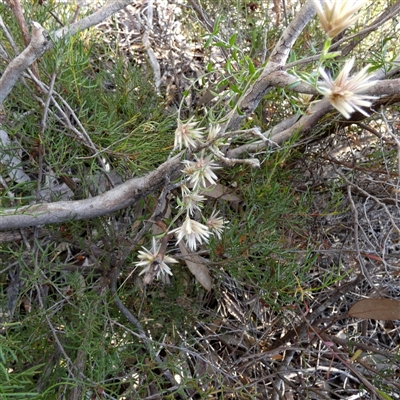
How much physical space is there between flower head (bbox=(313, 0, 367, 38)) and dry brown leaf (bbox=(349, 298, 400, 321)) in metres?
0.77

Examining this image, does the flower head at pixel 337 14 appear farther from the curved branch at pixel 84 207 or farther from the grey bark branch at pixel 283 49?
the curved branch at pixel 84 207

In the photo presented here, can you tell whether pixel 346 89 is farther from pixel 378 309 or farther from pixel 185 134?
pixel 378 309

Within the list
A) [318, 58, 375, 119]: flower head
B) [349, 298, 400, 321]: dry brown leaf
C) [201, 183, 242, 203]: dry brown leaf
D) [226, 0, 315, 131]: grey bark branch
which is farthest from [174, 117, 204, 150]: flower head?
[349, 298, 400, 321]: dry brown leaf

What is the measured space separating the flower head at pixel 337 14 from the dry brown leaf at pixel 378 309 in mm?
769

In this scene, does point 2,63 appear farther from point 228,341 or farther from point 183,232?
point 228,341

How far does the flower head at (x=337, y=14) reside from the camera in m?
0.34

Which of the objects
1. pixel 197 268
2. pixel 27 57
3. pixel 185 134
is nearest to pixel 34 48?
pixel 27 57

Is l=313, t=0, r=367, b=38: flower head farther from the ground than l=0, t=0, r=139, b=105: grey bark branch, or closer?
closer

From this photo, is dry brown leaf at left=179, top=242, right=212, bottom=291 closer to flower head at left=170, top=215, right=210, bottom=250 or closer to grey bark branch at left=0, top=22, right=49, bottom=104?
flower head at left=170, top=215, right=210, bottom=250

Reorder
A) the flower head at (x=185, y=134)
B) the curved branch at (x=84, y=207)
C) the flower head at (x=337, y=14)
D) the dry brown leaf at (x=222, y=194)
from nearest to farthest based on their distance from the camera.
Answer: the flower head at (x=337, y=14), the flower head at (x=185, y=134), the curved branch at (x=84, y=207), the dry brown leaf at (x=222, y=194)

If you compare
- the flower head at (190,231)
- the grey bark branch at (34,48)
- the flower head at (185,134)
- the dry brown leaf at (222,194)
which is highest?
the grey bark branch at (34,48)

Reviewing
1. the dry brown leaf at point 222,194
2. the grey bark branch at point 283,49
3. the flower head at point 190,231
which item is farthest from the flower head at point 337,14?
the dry brown leaf at point 222,194

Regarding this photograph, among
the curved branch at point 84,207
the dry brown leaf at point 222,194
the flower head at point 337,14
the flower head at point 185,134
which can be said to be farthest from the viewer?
the dry brown leaf at point 222,194

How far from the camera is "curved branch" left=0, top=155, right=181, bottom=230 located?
682 millimetres
